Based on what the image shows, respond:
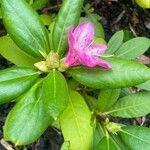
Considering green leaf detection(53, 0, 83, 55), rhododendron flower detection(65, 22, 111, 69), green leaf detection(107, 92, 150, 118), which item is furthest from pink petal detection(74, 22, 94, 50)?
green leaf detection(107, 92, 150, 118)

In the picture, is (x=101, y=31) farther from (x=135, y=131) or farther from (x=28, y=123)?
(x=28, y=123)

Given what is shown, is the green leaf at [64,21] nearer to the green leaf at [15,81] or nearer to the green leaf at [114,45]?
the green leaf at [15,81]

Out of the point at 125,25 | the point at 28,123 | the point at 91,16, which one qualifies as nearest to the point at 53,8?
the point at 91,16

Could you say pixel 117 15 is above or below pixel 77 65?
below

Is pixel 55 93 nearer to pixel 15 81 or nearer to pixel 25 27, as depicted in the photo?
pixel 15 81

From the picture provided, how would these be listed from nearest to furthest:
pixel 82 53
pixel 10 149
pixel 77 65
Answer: pixel 82 53
pixel 77 65
pixel 10 149

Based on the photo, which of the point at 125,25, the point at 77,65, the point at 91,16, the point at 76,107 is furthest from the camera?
the point at 125,25
